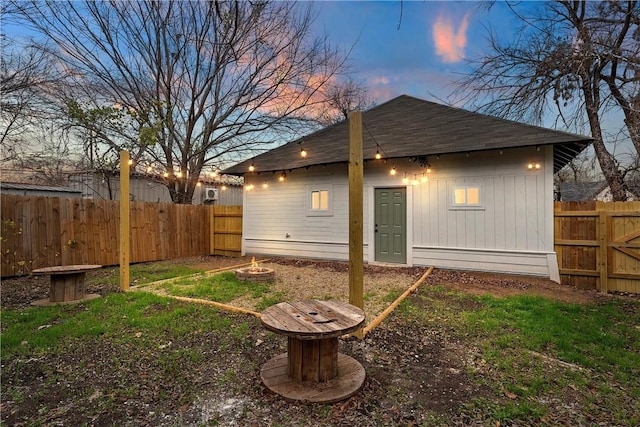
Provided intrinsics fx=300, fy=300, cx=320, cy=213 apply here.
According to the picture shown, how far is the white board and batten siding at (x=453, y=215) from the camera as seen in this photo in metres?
6.77

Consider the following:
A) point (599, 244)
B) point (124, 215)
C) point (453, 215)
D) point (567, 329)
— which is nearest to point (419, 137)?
point (453, 215)

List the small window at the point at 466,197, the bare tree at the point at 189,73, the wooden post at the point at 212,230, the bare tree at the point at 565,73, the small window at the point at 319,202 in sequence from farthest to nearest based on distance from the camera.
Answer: the wooden post at the point at 212,230 → the bare tree at the point at 189,73 → the small window at the point at 319,202 → the bare tree at the point at 565,73 → the small window at the point at 466,197

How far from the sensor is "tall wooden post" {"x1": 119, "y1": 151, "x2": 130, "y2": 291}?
5.57m

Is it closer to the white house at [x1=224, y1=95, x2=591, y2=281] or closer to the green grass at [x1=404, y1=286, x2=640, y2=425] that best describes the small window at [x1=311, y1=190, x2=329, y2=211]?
the white house at [x1=224, y1=95, x2=591, y2=281]

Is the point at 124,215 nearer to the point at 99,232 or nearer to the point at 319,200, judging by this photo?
the point at 99,232

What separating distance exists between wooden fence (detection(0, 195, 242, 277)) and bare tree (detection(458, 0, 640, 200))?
9.88m

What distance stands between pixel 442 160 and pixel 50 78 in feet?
36.4

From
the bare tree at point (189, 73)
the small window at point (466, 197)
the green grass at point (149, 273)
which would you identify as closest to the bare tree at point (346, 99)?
the bare tree at point (189, 73)

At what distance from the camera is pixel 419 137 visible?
818cm

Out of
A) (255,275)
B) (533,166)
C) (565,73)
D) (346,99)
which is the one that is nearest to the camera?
(255,275)

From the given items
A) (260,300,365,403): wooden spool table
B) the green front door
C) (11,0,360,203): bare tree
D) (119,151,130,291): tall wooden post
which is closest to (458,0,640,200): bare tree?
the green front door

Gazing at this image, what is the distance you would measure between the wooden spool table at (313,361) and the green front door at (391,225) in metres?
5.63

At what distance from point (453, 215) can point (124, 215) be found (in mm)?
7371

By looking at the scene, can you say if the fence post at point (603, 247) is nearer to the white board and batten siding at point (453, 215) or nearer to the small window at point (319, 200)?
the white board and batten siding at point (453, 215)
